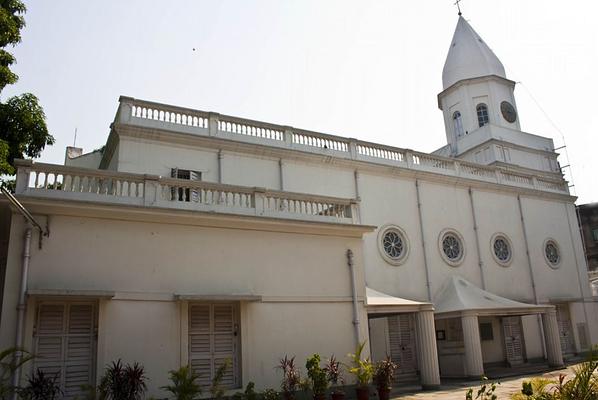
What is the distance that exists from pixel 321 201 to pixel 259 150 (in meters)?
4.00

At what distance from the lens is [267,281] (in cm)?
1118

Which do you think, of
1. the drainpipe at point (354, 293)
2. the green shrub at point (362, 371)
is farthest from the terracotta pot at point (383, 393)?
the drainpipe at point (354, 293)

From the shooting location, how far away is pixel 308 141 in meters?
17.2

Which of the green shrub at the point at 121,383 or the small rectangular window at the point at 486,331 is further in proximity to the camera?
the small rectangular window at the point at 486,331

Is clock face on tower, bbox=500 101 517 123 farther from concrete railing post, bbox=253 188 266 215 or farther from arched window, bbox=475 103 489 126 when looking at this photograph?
concrete railing post, bbox=253 188 266 215

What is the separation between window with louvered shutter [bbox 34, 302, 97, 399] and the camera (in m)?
8.95

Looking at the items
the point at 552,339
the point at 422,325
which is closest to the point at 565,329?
the point at 552,339

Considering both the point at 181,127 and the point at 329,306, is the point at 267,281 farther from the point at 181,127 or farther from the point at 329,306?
the point at 181,127

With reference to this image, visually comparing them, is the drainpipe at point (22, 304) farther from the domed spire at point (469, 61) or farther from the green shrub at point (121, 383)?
the domed spire at point (469, 61)

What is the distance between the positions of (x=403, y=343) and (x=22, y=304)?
11.9 m

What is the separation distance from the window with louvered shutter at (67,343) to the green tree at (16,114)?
341 cm

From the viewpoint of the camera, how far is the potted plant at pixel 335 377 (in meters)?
9.85

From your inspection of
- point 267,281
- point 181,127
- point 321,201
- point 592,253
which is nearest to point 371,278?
point 321,201

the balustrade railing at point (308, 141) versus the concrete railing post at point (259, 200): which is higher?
the balustrade railing at point (308, 141)
